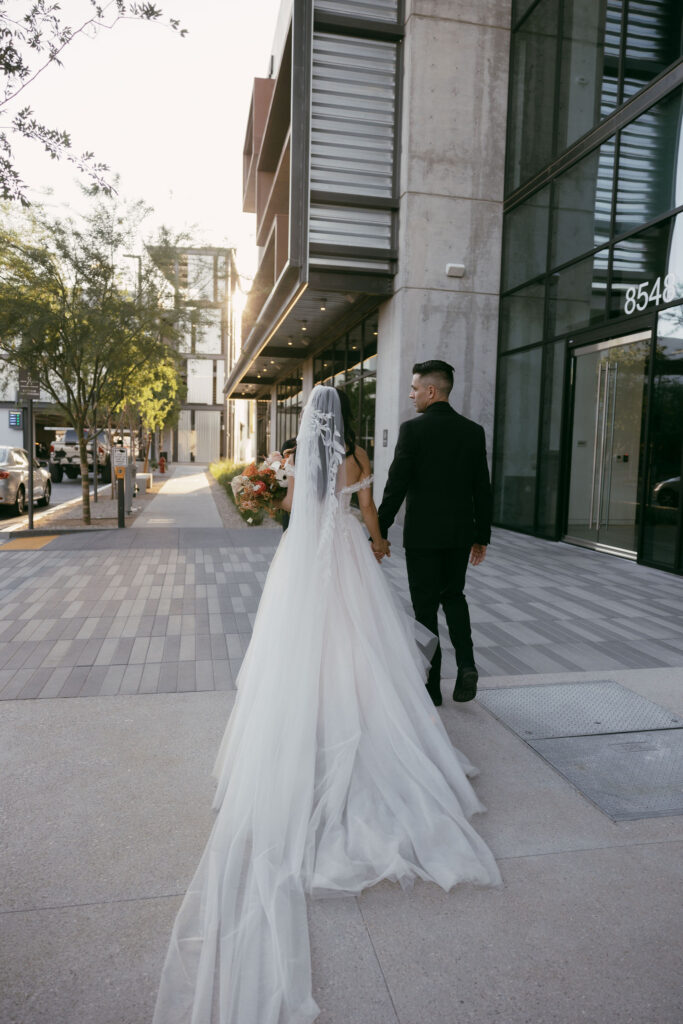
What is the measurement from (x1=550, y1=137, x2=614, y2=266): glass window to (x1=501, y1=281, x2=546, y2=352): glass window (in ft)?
2.34

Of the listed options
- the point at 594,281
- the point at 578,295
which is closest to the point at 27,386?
the point at 578,295

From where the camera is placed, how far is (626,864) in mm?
2695

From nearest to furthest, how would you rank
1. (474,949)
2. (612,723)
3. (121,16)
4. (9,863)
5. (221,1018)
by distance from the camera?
(221,1018) → (474,949) → (9,863) → (121,16) → (612,723)

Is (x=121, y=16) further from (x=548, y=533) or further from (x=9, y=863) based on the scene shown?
(x=548, y=533)

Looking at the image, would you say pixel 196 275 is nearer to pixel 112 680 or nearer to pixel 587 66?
pixel 587 66

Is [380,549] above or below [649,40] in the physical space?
below

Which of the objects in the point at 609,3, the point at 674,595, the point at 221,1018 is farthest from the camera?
the point at 609,3

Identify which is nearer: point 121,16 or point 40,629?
point 121,16

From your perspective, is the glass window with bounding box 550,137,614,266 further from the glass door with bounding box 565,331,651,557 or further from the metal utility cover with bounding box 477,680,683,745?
the metal utility cover with bounding box 477,680,683,745

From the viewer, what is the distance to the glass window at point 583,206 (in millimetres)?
9977

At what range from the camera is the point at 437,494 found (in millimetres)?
4156

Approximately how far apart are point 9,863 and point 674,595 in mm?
6849

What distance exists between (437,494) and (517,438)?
8.83m

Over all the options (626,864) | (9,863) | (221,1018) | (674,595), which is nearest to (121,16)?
(9,863)
